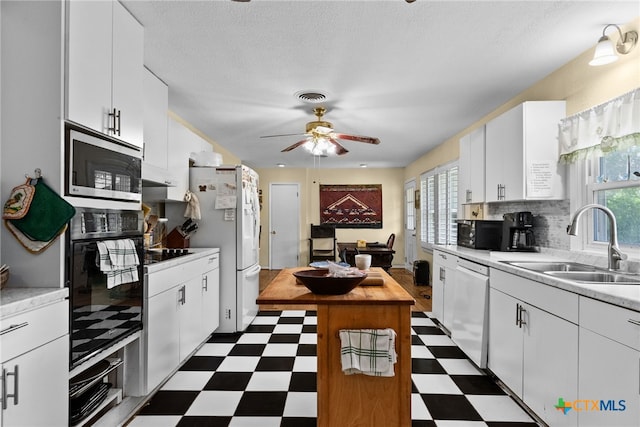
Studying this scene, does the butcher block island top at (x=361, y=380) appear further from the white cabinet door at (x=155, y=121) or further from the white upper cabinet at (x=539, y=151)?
the white upper cabinet at (x=539, y=151)

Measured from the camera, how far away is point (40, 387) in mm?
1381

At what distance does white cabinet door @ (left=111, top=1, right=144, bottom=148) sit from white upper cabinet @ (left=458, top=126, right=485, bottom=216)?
305cm

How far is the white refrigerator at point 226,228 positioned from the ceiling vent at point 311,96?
959 millimetres

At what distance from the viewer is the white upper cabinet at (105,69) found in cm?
162

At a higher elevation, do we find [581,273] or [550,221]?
[550,221]

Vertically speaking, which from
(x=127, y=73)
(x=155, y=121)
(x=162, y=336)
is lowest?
(x=162, y=336)

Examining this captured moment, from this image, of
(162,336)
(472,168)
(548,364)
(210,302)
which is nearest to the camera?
(548,364)

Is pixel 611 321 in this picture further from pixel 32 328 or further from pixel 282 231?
pixel 282 231

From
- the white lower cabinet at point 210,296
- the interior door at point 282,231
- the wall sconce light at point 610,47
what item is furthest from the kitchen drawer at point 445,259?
the interior door at point 282,231

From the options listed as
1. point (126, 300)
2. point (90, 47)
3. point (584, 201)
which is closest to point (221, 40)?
point (90, 47)

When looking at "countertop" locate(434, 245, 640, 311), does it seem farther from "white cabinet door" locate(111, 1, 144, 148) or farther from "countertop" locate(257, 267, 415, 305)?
"white cabinet door" locate(111, 1, 144, 148)

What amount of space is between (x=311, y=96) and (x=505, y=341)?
2.51 meters

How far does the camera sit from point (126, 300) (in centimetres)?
205

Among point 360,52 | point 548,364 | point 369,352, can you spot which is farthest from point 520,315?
point 360,52
